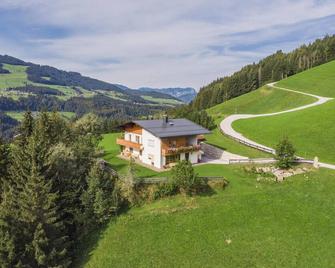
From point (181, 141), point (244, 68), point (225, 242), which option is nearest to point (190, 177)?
point (225, 242)

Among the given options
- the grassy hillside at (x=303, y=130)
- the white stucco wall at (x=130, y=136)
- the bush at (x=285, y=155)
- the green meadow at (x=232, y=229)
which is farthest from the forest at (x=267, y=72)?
the green meadow at (x=232, y=229)

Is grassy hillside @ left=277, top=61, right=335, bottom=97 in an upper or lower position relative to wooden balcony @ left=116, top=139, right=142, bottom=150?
upper

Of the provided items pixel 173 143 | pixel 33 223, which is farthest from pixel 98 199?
pixel 173 143

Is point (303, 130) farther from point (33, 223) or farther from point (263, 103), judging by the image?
point (33, 223)

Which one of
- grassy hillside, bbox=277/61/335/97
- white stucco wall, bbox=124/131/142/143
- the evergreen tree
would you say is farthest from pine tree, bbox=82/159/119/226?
grassy hillside, bbox=277/61/335/97

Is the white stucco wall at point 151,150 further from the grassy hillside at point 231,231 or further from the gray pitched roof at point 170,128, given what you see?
the grassy hillside at point 231,231

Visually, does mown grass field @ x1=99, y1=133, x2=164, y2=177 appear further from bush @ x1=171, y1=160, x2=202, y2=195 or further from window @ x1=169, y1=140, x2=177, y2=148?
bush @ x1=171, y1=160, x2=202, y2=195

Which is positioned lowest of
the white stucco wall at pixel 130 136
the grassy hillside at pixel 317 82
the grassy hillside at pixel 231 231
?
the grassy hillside at pixel 231 231

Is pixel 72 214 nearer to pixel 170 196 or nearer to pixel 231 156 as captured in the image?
pixel 170 196
